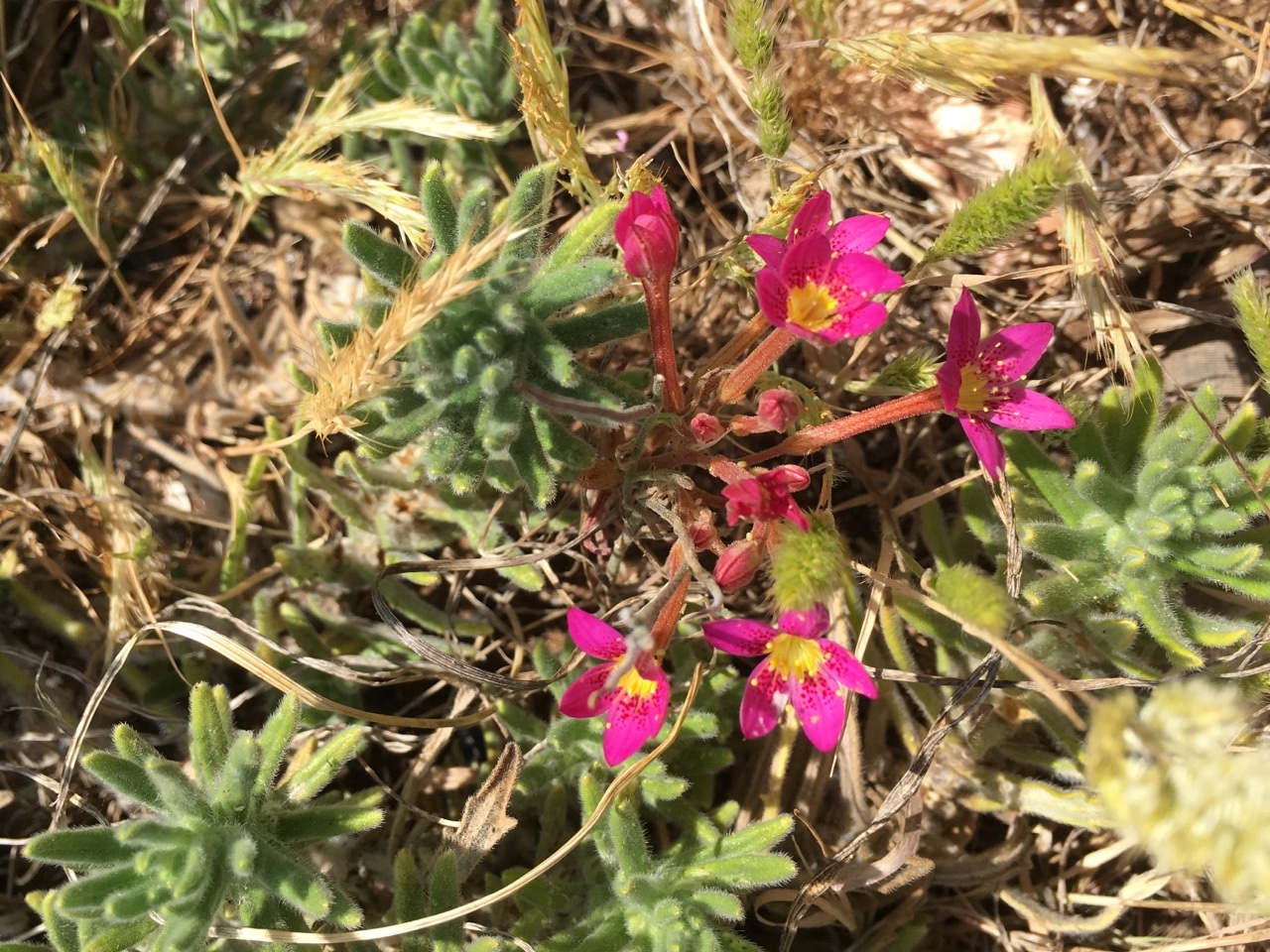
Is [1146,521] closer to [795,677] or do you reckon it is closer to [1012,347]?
[1012,347]

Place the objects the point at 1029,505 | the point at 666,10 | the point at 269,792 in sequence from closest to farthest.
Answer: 1. the point at 269,792
2. the point at 1029,505
3. the point at 666,10

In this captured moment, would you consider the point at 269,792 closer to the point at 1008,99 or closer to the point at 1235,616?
the point at 1235,616

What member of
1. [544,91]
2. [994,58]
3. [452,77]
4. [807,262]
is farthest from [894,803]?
[452,77]

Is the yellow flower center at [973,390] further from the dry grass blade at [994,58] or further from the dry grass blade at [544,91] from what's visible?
the dry grass blade at [544,91]

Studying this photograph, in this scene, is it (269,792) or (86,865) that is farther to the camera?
(269,792)

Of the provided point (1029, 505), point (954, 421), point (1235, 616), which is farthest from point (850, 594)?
point (1235, 616)

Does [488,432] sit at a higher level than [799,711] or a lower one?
higher
